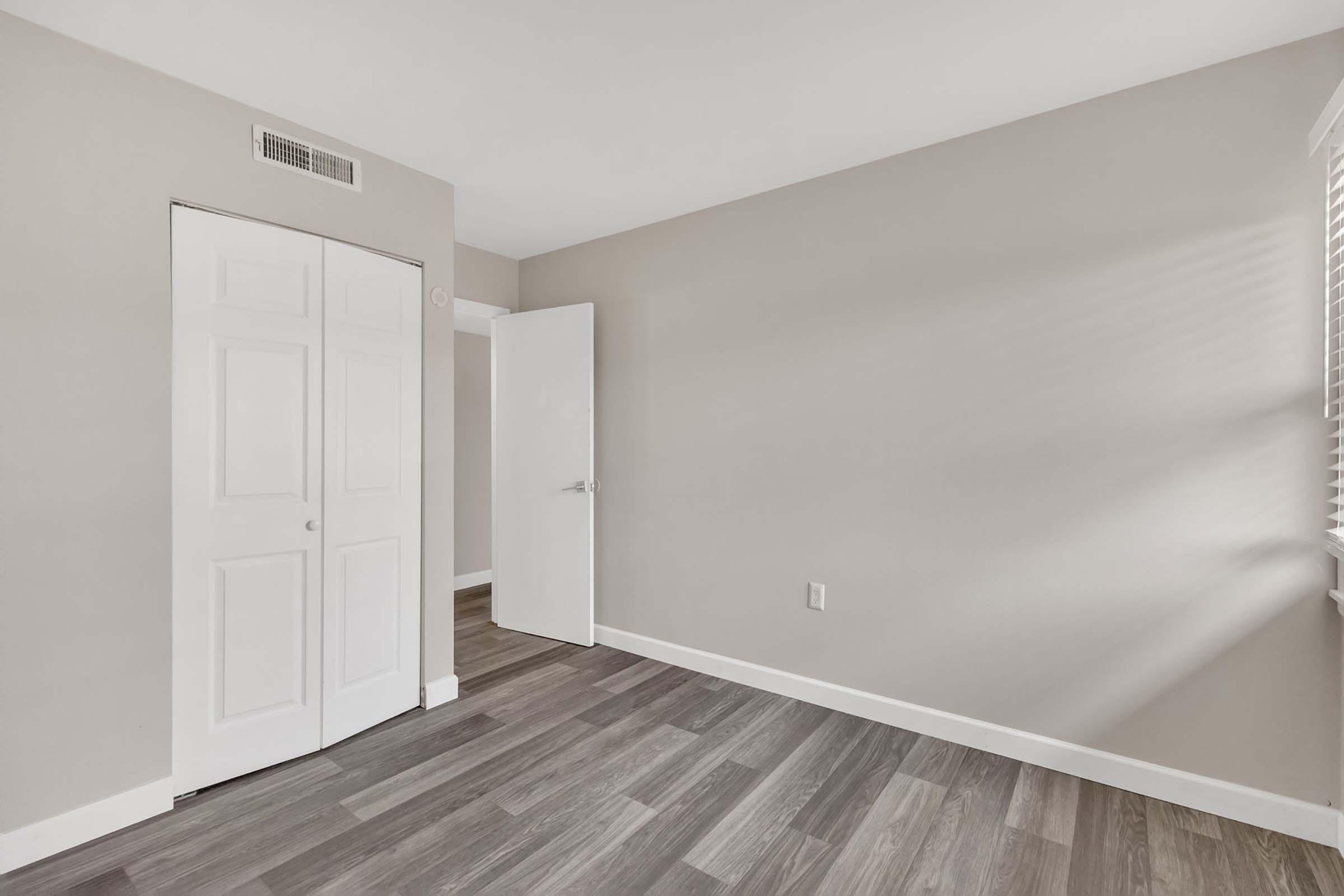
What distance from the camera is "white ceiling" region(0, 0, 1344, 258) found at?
1780 mm

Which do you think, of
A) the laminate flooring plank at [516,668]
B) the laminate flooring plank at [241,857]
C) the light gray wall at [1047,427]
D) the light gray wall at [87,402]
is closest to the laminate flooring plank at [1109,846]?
the light gray wall at [1047,427]

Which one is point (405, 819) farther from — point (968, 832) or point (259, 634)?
point (968, 832)

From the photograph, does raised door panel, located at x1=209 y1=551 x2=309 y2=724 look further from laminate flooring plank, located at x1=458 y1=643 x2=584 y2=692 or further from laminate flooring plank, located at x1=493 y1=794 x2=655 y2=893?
laminate flooring plank, located at x1=493 y1=794 x2=655 y2=893

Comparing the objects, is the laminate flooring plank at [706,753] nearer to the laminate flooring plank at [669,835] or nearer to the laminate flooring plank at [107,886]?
the laminate flooring plank at [669,835]

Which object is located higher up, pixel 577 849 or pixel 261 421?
pixel 261 421

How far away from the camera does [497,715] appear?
2.76 meters

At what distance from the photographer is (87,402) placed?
1903 millimetres

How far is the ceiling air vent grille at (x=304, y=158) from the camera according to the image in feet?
7.52

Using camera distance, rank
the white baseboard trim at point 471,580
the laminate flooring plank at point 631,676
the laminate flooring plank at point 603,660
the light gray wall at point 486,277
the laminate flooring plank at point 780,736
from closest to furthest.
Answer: the laminate flooring plank at point 780,736 → the laminate flooring plank at point 631,676 → the laminate flooring plank at point 603,660 → the light gray wall at point 486,277 → the white baseboard trim at point 471,580

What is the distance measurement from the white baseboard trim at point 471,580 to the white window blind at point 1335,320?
506cm

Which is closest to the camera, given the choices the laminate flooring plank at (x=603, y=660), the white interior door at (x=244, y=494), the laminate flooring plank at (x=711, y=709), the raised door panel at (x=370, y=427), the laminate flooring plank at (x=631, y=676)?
the white interior door at (x=244, y=494)

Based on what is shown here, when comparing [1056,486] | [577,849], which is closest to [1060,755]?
[1056,486]

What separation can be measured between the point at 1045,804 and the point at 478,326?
4873mm

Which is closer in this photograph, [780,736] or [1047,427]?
[1047,427]
